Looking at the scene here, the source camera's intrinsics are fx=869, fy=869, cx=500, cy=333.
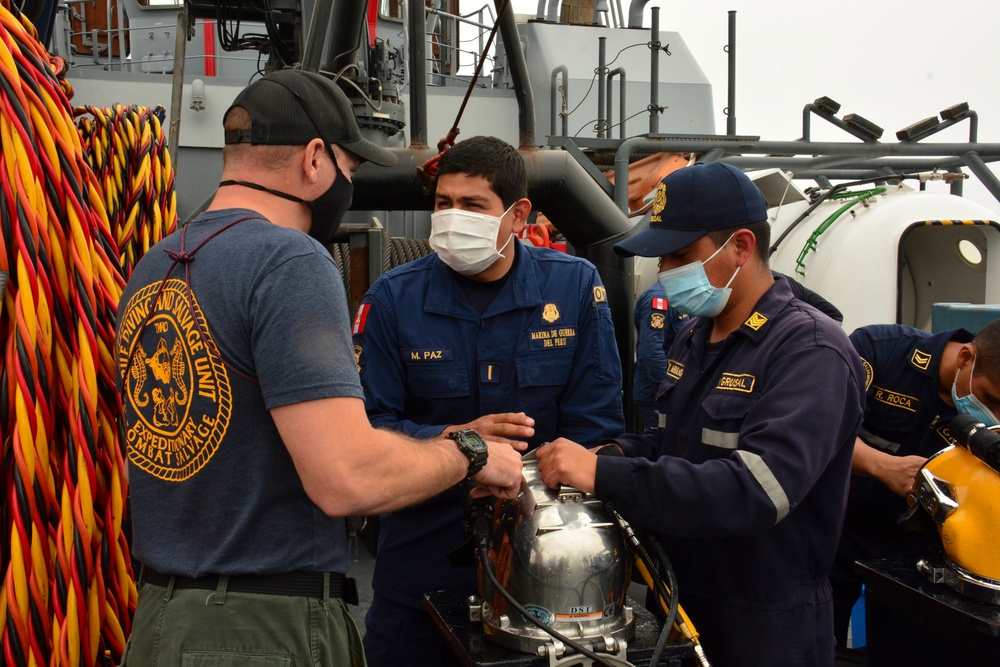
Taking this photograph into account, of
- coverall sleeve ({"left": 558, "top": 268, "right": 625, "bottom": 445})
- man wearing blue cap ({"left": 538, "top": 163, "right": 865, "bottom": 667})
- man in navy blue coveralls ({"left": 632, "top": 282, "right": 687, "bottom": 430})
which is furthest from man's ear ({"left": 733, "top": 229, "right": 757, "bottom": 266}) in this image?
man in navy blue coveralls ({"left": 632, "top": 282, "right": 687, "bottom": 430})

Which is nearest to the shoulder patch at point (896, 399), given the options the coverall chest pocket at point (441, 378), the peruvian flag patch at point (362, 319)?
the coverall chest pocket at point (441, 378)

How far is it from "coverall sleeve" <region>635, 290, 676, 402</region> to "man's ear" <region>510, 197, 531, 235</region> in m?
2.95

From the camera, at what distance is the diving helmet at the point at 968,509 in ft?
6.64

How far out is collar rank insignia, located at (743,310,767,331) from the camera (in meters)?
2.24

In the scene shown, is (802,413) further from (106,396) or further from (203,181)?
(203,181)

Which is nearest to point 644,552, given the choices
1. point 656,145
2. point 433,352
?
point 433,352

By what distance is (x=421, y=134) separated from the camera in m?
4.00

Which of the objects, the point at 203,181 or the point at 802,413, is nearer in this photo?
the point at 802,413

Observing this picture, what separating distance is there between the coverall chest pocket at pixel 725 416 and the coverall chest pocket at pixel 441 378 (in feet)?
2.67

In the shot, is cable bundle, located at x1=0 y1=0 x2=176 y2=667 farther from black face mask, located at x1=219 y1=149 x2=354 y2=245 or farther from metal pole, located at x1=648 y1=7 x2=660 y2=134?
metal pole, located at x1=648 y1=7 x2=660 y2=134

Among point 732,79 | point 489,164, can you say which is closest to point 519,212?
point 489,164

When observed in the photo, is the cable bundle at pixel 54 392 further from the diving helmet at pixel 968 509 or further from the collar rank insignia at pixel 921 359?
the collar rank insignia at pixel 921 359

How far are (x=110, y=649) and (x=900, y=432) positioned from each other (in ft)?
8.54

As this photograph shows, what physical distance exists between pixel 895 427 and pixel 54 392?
2684mm
